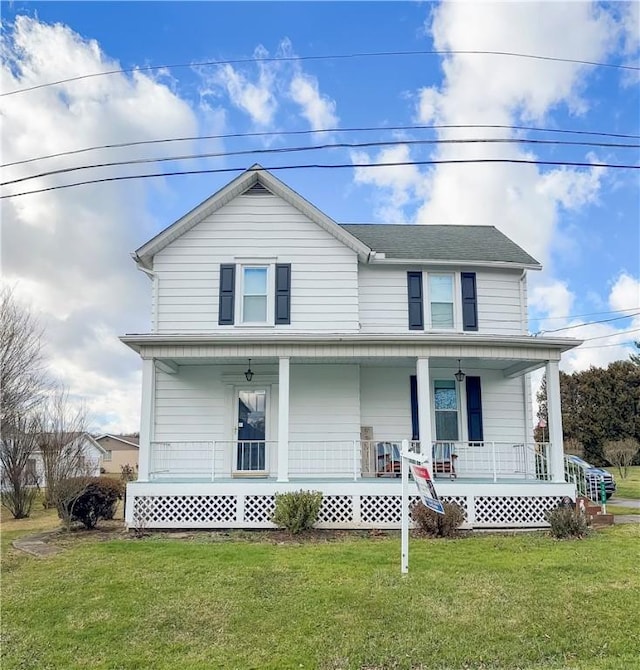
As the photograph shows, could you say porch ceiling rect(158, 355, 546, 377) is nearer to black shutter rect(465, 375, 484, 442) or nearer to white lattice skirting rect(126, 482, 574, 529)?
black shutter rect(465, 375, 484, 442)

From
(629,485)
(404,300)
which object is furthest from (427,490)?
(629,485)

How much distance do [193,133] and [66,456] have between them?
783 centimetres

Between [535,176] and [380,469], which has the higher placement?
[535,176]

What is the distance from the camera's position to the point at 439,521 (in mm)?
10250

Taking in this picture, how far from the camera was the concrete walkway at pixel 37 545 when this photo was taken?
30.9 ft

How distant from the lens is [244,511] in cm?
1110

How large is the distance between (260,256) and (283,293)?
109 cm

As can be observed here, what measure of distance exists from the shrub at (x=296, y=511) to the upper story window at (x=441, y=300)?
558 centimetres

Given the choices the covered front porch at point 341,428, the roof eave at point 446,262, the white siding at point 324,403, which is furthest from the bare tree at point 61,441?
the roof eave at point 446,262

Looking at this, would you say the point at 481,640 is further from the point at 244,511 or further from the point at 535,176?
the point at 535,176

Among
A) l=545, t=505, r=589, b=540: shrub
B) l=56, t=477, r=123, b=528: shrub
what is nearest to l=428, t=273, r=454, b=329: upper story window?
l=545, t=505, r=589, b=540: shrub

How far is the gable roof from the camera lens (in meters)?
13.2

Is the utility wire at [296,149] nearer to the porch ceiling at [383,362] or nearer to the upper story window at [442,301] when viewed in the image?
the porch ceiling at [383,362]

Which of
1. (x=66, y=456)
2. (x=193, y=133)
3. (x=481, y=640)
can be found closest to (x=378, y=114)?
(x=193, y=133)
